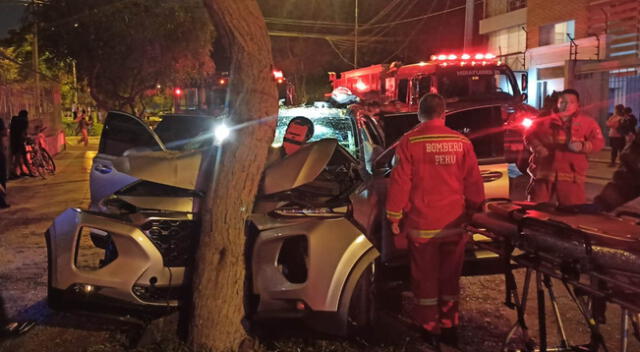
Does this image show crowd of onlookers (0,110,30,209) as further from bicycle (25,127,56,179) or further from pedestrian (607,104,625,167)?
pedestrian (607,104,625,167)

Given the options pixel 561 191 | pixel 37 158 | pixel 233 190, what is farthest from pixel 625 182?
pixel 37 158

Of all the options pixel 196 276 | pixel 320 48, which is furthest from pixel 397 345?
pixel 320 48

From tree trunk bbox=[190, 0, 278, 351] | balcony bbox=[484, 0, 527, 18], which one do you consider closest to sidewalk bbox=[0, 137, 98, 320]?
tree trunk bbox=[190, 0, 278, 351]

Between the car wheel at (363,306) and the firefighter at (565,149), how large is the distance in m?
2.87

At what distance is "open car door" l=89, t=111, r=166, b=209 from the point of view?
5086mm

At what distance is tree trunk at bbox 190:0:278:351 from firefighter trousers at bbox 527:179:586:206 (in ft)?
12.1

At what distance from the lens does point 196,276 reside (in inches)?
156

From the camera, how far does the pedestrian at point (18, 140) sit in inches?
549

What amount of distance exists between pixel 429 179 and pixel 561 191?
2.67 m

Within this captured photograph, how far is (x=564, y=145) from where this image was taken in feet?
20.9

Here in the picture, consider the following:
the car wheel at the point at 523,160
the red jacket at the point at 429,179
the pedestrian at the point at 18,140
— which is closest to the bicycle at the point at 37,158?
the pedestrian at the point at 18,140

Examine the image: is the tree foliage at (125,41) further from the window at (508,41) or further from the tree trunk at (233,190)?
the tree trunk at (233,190)

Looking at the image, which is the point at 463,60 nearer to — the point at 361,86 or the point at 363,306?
the point at 361,86

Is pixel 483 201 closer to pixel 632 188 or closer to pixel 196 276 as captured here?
pixel 632 188
